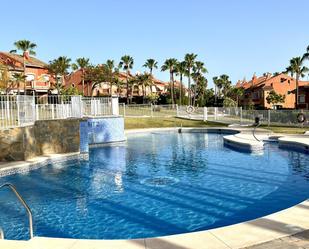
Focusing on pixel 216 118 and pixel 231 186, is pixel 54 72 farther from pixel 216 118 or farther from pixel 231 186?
pixel 231 186

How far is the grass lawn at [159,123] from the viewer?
3621 centimetres

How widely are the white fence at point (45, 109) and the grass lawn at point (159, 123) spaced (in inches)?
416

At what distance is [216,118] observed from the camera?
41344mm

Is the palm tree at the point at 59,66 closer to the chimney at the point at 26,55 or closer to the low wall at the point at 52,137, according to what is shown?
the chimney at the point at 26,55

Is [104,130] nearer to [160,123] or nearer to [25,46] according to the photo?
[160,123]

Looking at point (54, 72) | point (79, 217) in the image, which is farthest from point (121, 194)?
point (54, 72)

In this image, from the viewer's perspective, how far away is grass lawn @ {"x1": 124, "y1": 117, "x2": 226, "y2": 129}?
3621 cm

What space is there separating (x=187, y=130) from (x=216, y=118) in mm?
8787

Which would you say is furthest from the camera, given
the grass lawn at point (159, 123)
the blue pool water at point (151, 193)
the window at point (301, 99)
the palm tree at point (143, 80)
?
the palm tree at point (143, 80)

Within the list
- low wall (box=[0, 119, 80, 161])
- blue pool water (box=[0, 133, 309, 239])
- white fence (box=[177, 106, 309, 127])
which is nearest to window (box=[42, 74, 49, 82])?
white fence (box=[177, 106, 309, 127])

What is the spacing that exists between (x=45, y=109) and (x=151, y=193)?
1068cm

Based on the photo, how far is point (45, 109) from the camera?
19391mm

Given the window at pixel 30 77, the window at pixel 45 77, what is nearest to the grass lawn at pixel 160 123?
the window at pixel 30 77

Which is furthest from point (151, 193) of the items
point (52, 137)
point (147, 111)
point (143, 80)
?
point (143, 80)
